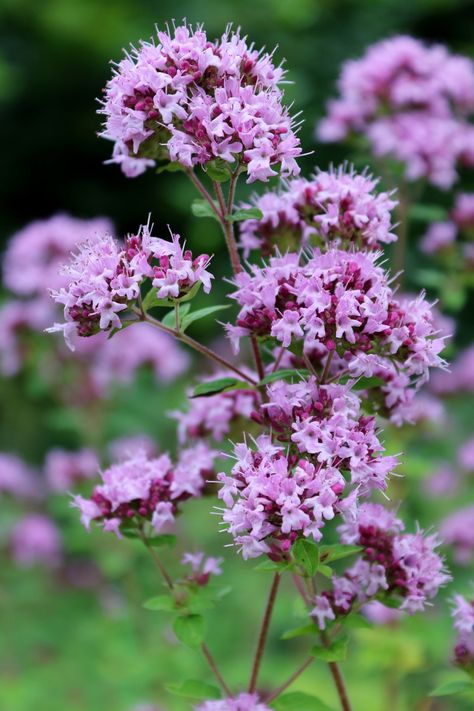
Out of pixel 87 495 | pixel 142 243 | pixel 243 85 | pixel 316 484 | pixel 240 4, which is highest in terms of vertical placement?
pixel 240 4

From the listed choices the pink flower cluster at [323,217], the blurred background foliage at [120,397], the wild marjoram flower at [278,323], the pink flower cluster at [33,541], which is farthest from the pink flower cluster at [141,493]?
the pink flower cluster at [33,541]

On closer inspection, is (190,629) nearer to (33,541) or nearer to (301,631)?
(301,631)

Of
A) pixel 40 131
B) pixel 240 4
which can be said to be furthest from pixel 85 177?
pixel 240 4

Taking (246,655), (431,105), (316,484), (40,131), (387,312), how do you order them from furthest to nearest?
1. (40,131)
2. (246,655)
3. (431,105)
4. (387,312)
5. (316,484)

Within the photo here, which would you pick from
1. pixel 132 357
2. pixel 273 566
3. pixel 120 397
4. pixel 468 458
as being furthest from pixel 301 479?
pixel 120 397

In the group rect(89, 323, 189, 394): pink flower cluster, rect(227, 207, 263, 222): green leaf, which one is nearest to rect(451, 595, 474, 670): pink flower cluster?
rect(227, 207, 263, 222): green leaf

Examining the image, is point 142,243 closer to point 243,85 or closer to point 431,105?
point 243,85

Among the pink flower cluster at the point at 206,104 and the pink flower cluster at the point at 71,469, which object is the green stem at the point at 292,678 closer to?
the pink flower cluster at the point at 206,104

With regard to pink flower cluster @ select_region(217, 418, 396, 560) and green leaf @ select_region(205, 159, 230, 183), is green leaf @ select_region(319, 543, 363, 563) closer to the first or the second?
pink flower cluster @ select_region(217, 418, 396, 560)
